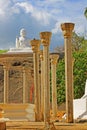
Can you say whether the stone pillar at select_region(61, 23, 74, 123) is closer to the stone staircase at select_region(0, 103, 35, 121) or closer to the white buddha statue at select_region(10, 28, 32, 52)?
the stone staircase at select_region(0, 103, 35, 121)

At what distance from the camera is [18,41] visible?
71.8ft

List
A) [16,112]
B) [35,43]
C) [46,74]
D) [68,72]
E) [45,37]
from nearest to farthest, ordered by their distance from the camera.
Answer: [68,72], [46,74], [45,37], [35,43], [16,112]

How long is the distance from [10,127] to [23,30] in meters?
14.9

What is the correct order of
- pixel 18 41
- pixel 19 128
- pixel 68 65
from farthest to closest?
pixel 18 41 → pixel 68 65 → pixel 19 128

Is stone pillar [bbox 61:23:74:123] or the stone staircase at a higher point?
stone pillar [bbox 61:23:74:123]

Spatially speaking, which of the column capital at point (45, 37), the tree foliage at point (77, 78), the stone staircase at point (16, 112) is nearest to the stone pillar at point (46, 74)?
the column capital at point (45, 37)

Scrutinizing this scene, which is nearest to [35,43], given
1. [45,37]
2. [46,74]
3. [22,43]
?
[45,37]

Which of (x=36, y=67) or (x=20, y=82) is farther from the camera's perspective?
(x=20, y=82)

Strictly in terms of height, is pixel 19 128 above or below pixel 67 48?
below

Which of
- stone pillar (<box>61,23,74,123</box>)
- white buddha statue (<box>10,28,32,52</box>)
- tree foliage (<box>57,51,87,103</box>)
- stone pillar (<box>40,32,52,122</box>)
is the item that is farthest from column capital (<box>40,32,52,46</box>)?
tree foliage (<box>57,51,87,103</box>)

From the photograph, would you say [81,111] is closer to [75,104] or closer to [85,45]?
[75,104]

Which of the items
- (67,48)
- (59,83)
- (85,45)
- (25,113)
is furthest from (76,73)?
(67,48)

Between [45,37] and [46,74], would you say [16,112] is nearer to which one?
[46,74]

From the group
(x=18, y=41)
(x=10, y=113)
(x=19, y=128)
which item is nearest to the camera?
(x=19, y=128)
